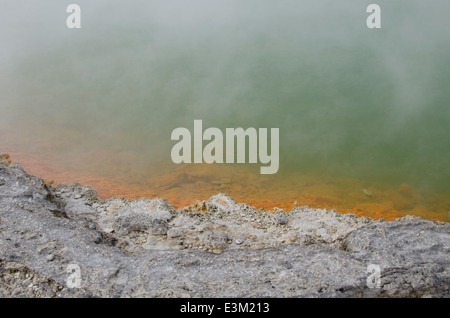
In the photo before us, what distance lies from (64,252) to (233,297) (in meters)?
1.22

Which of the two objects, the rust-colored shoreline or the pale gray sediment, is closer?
the pale gray sediment

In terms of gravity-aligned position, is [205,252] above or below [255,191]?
below

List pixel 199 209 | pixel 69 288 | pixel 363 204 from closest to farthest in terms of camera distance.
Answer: pixel 69 288, pixel 199 209, pixel 363 204

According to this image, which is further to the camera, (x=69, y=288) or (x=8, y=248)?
(x=8, y=248)

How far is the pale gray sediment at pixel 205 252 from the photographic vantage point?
96.4 inches

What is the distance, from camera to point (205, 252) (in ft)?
9.25

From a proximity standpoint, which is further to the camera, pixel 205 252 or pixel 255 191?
pixel 255 191

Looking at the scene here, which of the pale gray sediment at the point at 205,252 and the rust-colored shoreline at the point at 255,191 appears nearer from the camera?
the pale gray sediment at the point at 205,252

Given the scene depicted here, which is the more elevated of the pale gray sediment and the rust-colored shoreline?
the rust-colored shoreline

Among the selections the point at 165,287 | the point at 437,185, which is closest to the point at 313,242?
the point at 165,287

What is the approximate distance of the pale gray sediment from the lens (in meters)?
2.45

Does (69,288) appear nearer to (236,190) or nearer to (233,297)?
(233,297)

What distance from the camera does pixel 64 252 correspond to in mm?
2729
